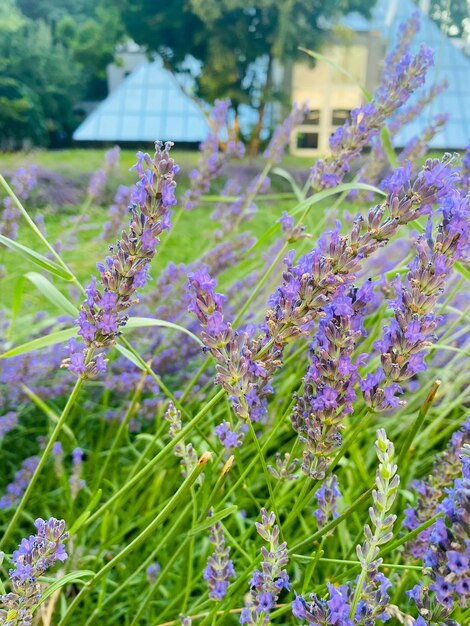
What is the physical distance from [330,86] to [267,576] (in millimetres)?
14343

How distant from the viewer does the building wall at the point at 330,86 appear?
1361 cm

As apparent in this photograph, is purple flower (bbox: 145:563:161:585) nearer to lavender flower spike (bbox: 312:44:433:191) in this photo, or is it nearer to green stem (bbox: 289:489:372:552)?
green stem (bbox: 289:489:372:552)

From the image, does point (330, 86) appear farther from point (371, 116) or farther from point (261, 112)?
point (371, 116)

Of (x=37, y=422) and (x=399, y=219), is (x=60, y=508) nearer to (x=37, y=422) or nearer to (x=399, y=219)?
(x=37, y=422)

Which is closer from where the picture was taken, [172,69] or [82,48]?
[172,69]

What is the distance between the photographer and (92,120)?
12.4m

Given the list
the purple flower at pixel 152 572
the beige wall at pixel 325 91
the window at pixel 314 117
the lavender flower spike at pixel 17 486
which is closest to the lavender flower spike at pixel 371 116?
the purple flower at pixel 152 572

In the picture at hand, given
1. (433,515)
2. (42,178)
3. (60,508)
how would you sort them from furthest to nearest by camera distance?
(42,178)
(60,508)
(433,515)

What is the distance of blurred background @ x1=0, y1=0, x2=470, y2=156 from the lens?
12047 mm

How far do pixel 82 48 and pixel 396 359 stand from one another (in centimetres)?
1641

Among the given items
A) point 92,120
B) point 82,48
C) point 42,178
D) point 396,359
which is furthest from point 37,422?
point 82,48

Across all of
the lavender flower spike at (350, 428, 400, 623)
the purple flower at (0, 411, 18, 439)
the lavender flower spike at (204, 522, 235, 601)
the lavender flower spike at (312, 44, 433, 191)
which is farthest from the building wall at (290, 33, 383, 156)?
the lavender flower spike at (350, 428, 400, 623)

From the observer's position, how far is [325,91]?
13.8m

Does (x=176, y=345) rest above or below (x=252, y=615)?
below
